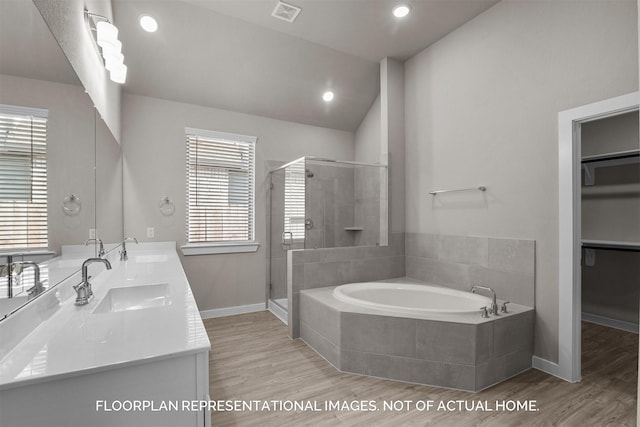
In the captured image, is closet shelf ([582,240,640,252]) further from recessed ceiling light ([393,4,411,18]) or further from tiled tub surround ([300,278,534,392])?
recessed ceiling light ([393,4,411,18])

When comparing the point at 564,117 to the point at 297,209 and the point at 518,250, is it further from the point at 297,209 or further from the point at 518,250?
the point at 297,209

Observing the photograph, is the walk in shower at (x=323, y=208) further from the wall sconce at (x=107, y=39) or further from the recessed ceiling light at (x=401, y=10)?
the wall sconce at (x=107, y=39)

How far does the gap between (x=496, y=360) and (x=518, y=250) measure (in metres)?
0.87

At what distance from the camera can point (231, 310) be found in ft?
11.8

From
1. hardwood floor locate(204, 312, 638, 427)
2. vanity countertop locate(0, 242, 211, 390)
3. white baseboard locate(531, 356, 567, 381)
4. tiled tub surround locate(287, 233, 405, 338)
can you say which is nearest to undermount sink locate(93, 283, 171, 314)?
vanity countertop locate(0, 242, 211, 390)

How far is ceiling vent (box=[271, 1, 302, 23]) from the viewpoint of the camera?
103 inches

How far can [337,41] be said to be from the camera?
315cm

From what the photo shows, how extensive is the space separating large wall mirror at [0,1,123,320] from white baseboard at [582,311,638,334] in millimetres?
4716

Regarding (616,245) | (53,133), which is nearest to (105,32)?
(53,133)

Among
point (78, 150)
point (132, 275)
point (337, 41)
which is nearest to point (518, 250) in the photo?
point (337, 41)

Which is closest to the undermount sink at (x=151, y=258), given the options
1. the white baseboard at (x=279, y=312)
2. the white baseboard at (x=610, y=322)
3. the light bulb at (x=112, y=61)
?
the white baseboard at (x=279, y=312)

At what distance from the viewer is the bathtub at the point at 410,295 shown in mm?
2672

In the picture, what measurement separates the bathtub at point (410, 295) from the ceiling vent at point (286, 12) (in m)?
2.51

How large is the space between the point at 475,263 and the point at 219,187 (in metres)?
2.80
